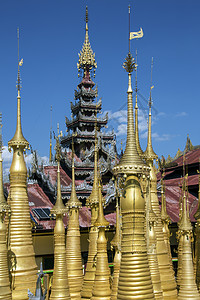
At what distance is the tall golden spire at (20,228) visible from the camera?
1063cm

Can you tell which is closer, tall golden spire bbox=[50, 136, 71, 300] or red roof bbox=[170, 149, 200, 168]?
tall golden spire bbox=[50, 136, 71, 300]

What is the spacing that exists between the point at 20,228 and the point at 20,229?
0.02m

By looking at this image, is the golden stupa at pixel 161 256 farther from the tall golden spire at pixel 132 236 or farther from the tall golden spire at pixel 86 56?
the tall golden spire at pixel 86 56

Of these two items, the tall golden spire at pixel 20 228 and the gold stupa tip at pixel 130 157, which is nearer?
the gold stupa tip at pixel 130 157

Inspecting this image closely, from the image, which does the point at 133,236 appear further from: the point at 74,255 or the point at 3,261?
the point at 74,255

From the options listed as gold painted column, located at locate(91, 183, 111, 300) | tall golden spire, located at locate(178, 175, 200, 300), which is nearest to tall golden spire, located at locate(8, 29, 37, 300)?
gold painted column, located at locate(91, 183, 111, 300)

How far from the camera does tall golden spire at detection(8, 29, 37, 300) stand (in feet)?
34.9

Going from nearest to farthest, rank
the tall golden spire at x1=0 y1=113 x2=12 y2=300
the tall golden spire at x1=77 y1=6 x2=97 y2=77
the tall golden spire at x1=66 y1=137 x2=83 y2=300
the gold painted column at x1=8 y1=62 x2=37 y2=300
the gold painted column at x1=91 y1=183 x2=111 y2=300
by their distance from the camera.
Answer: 1. the tall golden spire at x1=0 y1=113 x2=12 y2=300
2. the gold painted column at x1=8 y1=62 x2=37 y2=300
3. the gold painted column at x1=91 y1=183 x2=111 y2=300
4. the tall golden spire at x1=66 y1=137 x2=83 y2=300
5. the tall golden spire at x1=77 y1=6 x2=97 y2=77

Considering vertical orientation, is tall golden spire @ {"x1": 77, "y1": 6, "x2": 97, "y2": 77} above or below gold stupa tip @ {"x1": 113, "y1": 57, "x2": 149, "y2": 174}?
above

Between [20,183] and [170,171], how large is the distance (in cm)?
2658

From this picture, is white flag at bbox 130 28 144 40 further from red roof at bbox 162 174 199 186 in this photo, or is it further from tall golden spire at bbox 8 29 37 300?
red roof at bbox 162 174 199 186

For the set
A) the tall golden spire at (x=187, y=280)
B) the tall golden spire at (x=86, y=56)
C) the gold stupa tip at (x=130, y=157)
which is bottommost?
the tall golden spire at (x=187, y=280)

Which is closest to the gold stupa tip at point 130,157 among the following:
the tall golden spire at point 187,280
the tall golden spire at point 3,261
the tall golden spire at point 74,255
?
the tall golden spire at point 3,261

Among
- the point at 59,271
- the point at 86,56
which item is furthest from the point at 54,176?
the point at 59,271
